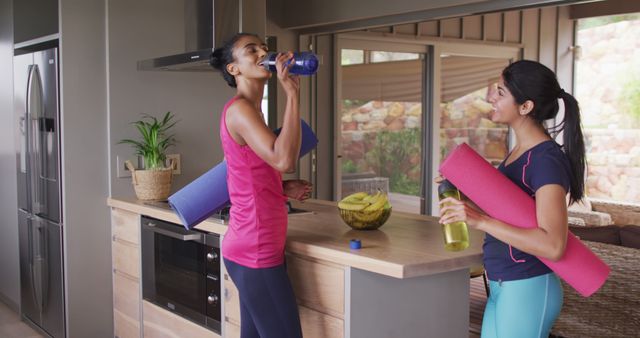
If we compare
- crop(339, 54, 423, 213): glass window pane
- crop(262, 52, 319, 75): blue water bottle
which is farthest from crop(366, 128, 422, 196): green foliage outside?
crop(262, 52, 319, 75): blue water bottle

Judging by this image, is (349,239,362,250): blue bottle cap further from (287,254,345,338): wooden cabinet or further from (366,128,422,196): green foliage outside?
(366,128,422,196): green foliage outside

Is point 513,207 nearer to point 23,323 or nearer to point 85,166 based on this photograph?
point 85,166

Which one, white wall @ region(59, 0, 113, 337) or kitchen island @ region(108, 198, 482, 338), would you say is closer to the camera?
kitchen island @ region(108, 198, 482, 338)

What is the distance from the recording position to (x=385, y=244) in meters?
2.61

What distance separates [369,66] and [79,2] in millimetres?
3334

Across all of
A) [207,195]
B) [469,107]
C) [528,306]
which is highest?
[469,107]

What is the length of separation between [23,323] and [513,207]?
393cm

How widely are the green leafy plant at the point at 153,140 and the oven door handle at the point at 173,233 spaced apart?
458 mm

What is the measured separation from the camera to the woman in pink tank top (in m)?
2.43

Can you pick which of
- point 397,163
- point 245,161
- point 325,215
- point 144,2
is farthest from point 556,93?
point 397,163

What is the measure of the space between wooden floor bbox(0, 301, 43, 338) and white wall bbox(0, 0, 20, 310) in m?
0.08

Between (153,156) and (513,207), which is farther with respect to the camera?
(153,156)

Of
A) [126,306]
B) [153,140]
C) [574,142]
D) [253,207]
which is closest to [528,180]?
[574,142]

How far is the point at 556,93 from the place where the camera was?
77.9 inches
